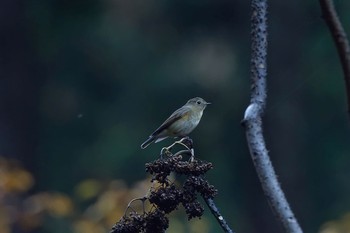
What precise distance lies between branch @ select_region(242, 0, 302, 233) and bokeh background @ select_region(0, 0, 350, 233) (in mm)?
8984

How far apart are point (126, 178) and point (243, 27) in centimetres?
235

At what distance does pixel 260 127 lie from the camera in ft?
6.35

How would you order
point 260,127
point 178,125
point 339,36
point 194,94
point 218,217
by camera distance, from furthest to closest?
point 194,94
point 178,125
point 218,217
point 260,127
point 339,36

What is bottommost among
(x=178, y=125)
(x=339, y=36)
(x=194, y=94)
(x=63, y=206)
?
(x=339, y=36)

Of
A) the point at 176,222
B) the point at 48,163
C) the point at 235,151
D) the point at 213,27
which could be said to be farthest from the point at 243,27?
the point at 176,222

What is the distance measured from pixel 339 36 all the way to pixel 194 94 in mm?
11291

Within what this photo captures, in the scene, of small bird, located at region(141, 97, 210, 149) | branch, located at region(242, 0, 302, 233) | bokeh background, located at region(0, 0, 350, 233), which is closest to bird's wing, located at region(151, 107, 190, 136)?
small bird, located at region(141, 97, 210, 149)

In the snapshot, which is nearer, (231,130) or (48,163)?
(231,130)

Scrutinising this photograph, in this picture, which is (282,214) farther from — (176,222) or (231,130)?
(231,130)

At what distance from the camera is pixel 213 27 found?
14039 mm

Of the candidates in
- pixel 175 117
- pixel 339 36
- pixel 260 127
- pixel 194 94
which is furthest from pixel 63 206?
pixel 339 36

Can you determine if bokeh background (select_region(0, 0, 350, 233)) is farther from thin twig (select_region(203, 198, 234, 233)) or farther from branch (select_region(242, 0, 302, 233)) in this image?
branch (select_region(242, 0, 302, 233))

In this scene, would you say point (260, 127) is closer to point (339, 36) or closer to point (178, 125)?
point (339, 36)

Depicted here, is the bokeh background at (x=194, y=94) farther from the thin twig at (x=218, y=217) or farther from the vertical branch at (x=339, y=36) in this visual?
the vertical branch at (x=339, y=36)
